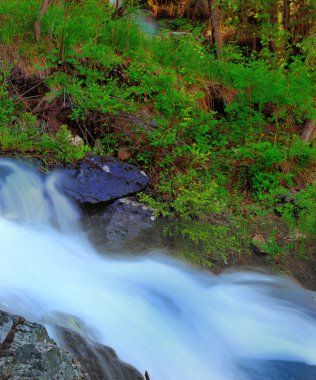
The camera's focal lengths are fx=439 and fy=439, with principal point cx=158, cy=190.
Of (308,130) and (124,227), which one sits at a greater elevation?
(308,130)

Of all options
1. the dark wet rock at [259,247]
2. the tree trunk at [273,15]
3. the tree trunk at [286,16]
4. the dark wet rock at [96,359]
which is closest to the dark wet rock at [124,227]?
the dark wet rock at [259,247]

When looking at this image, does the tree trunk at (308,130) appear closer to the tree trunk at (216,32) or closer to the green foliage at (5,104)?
the tree trunk at (216,32)

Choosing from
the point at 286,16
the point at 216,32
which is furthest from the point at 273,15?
the point at 216,32

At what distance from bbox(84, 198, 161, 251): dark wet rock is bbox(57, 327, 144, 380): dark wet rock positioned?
5.40 ft

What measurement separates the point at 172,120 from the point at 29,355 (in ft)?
14.2

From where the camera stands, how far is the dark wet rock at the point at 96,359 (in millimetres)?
2826

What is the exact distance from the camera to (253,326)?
391 centimetres

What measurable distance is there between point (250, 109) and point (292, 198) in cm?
177

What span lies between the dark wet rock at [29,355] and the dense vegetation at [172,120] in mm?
2425

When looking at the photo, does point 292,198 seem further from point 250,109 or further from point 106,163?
point 106,163

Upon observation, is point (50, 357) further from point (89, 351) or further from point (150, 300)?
point (150, 300)

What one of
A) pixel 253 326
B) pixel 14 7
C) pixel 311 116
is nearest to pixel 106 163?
pixel 253 326

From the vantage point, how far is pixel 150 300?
3.98 m

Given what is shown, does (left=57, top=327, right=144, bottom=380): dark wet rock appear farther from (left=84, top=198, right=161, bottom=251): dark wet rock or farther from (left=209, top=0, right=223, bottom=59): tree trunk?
(left=209, top=0, right=223, bottom=59): tree trunk
